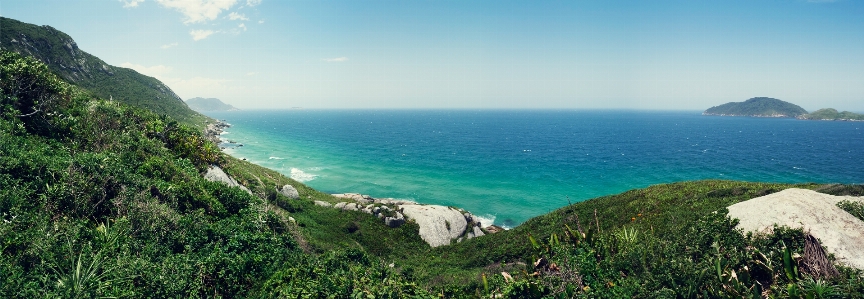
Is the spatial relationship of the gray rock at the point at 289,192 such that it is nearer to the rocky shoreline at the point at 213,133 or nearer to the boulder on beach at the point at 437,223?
the boulder on beach at the point at 437,223

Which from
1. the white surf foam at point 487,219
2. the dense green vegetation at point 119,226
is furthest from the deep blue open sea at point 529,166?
the dense green vegetation at point 119,226

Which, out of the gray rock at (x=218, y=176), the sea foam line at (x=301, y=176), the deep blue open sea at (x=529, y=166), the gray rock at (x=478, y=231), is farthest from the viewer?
the sea foam line at (x=301, y=176)

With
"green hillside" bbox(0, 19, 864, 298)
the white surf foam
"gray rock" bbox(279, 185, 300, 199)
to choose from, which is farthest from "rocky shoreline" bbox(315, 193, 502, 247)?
the white surf foam

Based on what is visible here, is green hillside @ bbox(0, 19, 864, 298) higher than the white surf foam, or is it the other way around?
green hillside @ bbox(0, 19, 864, 298)

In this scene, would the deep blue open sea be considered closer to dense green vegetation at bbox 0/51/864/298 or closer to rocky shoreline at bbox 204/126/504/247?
rocky shoreline at bbox 204/126/504/247

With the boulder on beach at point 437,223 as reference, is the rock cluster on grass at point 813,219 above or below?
above

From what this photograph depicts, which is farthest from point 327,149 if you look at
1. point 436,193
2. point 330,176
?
point 436,193

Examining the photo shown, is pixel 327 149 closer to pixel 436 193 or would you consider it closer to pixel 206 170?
pixel 436 193
